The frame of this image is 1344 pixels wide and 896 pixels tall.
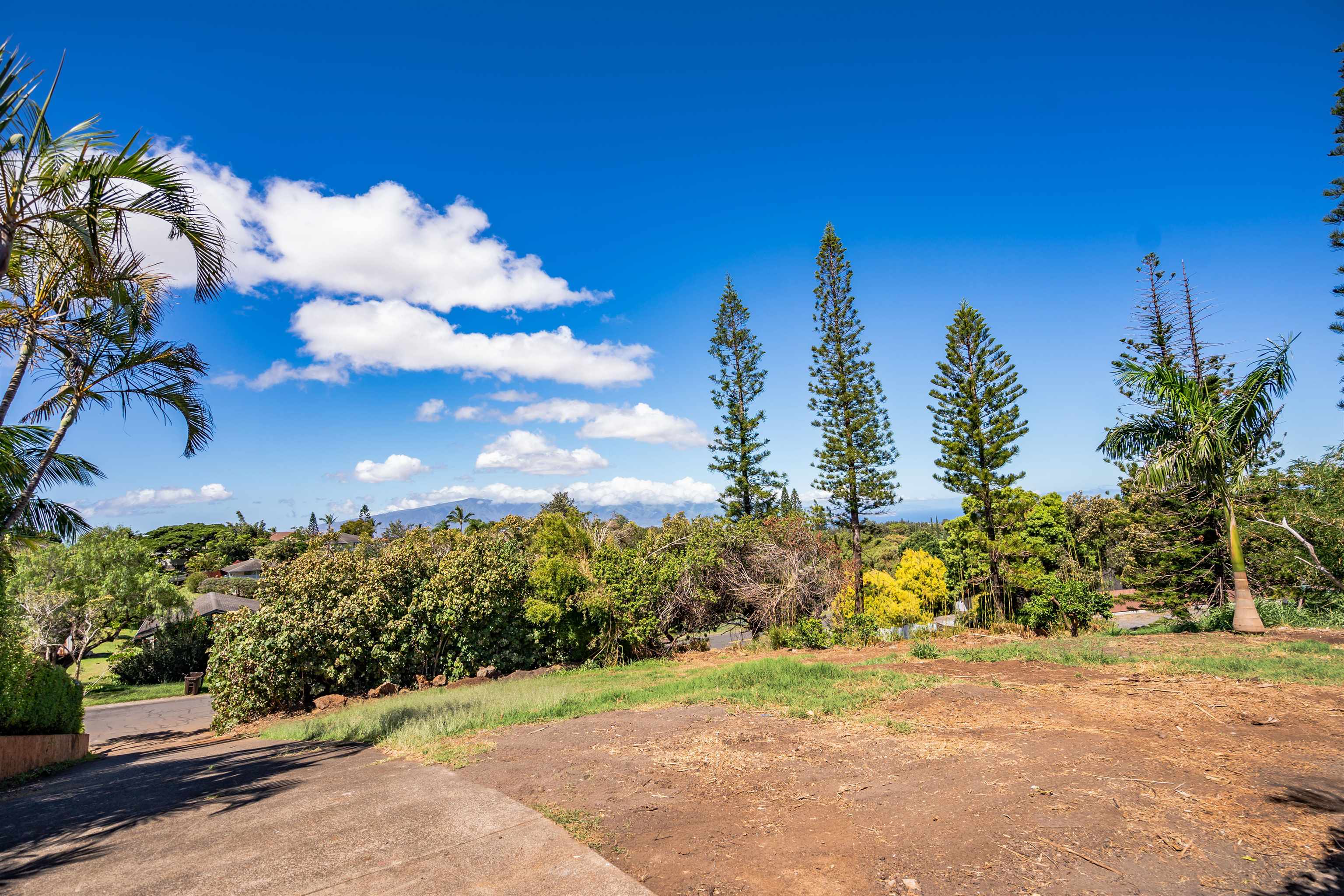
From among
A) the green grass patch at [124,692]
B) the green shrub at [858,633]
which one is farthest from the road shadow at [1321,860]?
the green grass patch at [124,692]

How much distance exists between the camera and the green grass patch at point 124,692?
62.2 feet

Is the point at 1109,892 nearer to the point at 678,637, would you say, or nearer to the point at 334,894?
the point at 334,894

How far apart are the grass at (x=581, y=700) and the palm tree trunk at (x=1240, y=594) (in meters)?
6.52

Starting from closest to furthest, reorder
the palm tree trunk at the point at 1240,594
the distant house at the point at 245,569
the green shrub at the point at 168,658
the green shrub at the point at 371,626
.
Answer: the palm tree trunk at the point at 1240,594, the green shrub at the point at 371,626, the green shrub at the point at 168,658, the distant house at the point at 245,569

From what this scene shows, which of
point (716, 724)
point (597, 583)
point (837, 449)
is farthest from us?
point (837, 449)

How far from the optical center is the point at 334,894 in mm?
3141

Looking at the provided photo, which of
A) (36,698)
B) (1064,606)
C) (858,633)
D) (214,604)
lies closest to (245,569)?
(214,604)

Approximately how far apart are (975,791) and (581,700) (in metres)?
5.65

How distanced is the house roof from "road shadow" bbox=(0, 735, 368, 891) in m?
20.2

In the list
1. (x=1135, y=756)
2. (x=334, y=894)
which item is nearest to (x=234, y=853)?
(x=334, y=894)

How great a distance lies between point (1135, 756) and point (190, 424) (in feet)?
34.4

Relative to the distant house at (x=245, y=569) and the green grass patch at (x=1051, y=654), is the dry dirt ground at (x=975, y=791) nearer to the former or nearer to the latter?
the green grass patch at (x=1051, y=654)

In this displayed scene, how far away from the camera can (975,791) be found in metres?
4.29

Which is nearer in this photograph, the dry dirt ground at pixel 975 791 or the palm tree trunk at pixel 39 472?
the dry dirt ground at pixel 975 791
